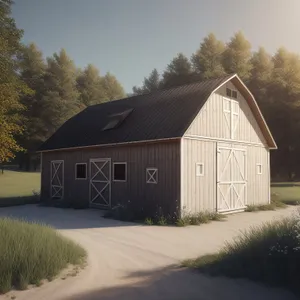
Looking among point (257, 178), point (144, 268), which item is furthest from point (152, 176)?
point (144, 268)

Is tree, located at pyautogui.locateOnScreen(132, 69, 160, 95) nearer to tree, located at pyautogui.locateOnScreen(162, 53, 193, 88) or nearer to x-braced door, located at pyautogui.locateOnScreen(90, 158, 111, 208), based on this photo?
tree, located at pyautogui.locateOnScreen(162, 53, 193, 88)

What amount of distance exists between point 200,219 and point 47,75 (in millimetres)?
37600

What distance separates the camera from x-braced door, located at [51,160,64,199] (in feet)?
67.6

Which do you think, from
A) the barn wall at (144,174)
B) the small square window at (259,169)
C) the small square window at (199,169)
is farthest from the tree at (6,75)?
the small square window at (259,169)

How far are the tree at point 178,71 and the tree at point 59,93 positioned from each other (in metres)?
12.7

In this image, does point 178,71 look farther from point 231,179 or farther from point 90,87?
point 231,179

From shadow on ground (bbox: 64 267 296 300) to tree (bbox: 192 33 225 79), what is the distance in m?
37.0

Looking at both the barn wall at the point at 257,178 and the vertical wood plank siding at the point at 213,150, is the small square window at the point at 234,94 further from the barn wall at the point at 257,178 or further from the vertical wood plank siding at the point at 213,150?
the barn wall at the point at 257,178

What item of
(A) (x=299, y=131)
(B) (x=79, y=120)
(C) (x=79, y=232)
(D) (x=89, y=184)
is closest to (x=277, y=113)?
(A) (x=299, y=131)

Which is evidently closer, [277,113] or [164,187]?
[164,187]

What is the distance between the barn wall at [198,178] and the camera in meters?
14.0

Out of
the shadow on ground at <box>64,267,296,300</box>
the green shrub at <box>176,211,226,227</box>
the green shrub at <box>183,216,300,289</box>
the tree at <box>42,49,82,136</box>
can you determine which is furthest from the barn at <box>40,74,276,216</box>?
the tree at <box>42,49,82,136</box>

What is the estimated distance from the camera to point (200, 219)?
13.6 metres

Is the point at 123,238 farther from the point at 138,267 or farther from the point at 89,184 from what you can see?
the point at 89,184
